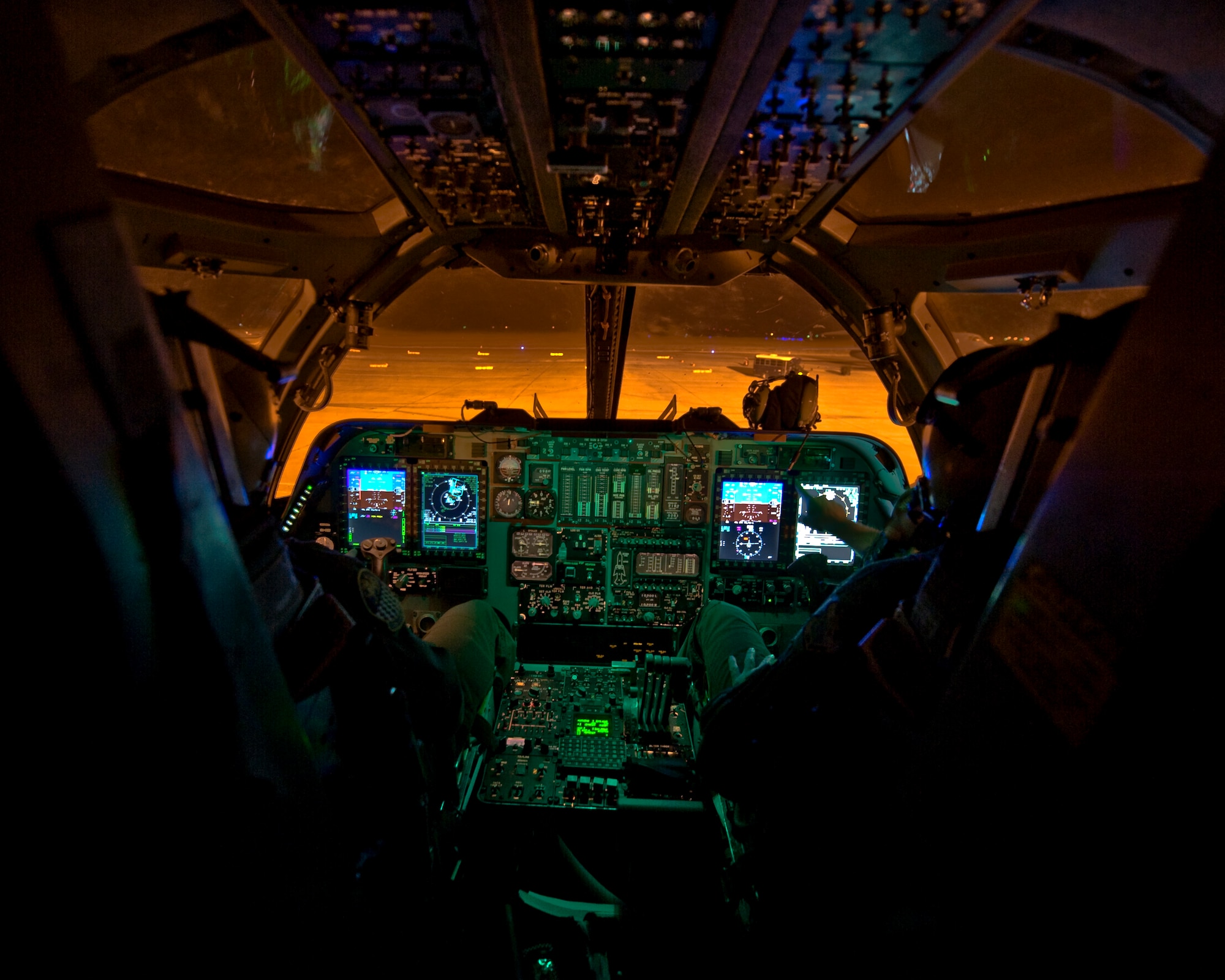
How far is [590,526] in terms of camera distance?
312cm

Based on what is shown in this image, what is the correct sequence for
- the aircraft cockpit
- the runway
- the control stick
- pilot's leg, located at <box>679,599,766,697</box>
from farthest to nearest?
1. the runway
2. the control stick
3. pilot's leg, located at <box>679,599,766,697</box>
4. the aircraft cockpit

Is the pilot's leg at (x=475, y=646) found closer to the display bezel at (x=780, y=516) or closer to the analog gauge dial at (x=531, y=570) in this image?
the analog gauge dial at (x=531, y=570)

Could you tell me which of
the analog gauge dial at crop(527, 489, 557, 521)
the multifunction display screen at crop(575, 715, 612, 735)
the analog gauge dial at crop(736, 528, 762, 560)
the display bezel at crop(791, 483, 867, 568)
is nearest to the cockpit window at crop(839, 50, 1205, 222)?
the display bezel at crop(791, 483, 867, 568)

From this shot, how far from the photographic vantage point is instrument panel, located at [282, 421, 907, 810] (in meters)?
2.99

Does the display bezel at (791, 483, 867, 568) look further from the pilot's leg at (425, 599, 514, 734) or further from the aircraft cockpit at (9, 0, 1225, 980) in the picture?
the pilot's leg at (425, 599, 514, 734)

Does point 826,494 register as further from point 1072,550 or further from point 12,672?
point 12,672

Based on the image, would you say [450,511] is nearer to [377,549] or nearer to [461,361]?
[377,549]

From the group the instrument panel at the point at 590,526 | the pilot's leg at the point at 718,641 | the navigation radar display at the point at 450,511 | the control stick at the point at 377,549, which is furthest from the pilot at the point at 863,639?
the control stick at the point at 377,549

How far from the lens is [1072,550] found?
24.5 inches

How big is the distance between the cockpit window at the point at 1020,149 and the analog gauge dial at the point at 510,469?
190 centimetres

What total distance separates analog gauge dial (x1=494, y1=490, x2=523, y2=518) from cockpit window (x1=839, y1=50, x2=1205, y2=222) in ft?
6.62

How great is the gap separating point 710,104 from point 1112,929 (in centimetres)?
149

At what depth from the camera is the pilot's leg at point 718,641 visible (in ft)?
7.93

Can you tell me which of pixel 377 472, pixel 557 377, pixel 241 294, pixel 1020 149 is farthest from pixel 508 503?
pixel 557 377
